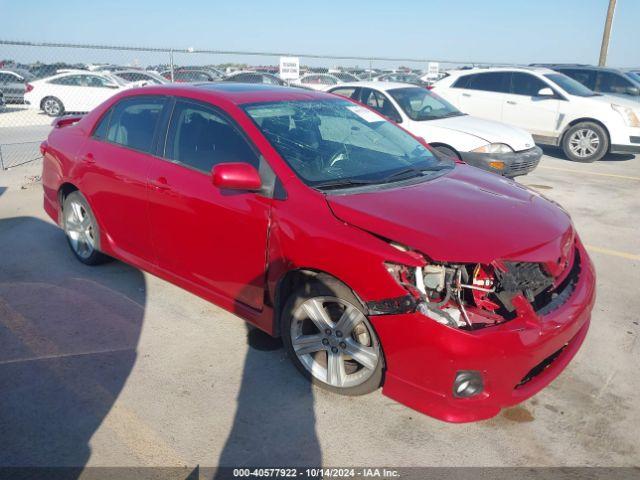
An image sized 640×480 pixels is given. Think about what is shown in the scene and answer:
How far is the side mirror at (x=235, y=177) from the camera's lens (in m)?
2.97

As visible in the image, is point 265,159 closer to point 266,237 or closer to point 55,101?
point 266,237

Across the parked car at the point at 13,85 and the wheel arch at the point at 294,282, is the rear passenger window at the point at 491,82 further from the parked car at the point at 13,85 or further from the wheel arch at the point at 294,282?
the parked car at the point at 13,85

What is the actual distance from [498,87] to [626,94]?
11.2ft

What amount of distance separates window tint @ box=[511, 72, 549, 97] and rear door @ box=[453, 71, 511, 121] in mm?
138

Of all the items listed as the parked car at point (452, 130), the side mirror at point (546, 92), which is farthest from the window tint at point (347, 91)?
the side mirror at point (546, 92)

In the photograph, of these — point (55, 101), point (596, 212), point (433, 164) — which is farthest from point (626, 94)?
point (55, 101)

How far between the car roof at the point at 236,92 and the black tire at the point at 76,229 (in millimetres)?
1051

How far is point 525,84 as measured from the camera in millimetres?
10820

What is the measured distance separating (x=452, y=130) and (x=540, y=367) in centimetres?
531

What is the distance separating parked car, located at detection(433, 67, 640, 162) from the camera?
10.0 meters

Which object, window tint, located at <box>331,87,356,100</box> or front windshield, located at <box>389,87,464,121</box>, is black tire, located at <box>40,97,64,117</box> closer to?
window tint, located at <box>331,87,356,100</box>

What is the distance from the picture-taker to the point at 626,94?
472 inches

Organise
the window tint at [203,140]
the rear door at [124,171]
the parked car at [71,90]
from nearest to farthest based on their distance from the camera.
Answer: the window tint at [203,140], the rear door at [124,171], the parked car at [71,90]

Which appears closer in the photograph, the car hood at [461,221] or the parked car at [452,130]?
the car hood at [461,221]
